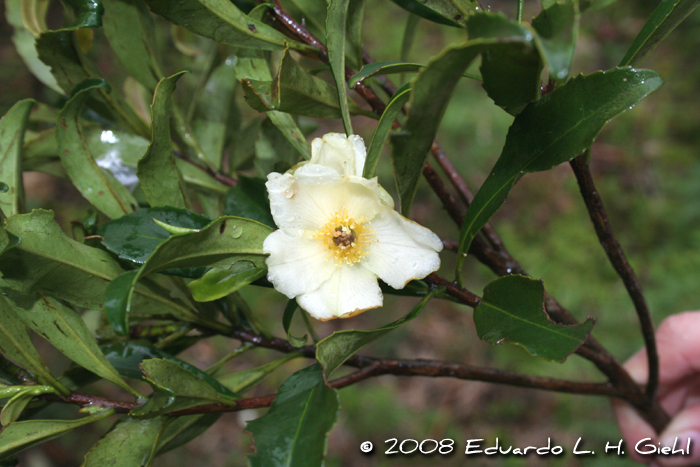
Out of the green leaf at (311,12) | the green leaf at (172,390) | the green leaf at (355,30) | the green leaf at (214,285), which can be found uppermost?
the green leaf at (311,12)

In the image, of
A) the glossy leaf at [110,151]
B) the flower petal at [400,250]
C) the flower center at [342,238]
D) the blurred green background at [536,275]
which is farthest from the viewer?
the blurred green background at [536,275]

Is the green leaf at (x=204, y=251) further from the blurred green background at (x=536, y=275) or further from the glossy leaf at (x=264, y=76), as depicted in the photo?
the blurred green background at (x=536, y=275)

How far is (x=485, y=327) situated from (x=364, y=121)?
3.07 meters

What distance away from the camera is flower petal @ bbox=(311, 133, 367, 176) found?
65 cm

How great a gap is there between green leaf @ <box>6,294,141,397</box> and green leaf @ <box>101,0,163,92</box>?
0.43m

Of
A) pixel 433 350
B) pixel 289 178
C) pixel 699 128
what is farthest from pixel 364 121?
pixel 289 178

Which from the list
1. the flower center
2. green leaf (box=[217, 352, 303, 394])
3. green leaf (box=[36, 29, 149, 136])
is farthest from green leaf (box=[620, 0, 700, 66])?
green leaf (box=[36, 29, 149, 136])

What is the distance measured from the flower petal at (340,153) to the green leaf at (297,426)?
299mm

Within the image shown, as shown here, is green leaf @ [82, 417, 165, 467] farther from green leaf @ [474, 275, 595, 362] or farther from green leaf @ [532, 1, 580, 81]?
green leaf @ [532, 1, 580, 81]

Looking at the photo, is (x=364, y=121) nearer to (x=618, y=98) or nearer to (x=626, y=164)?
(x=626, y=164)

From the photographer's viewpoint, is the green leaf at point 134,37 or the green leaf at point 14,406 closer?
the green leaf at point 14,406

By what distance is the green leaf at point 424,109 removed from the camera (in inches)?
18.0

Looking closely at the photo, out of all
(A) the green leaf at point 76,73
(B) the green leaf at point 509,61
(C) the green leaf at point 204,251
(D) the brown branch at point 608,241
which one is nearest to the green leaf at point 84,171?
(A) the green leaf at point 76,73

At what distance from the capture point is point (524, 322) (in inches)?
24.6
